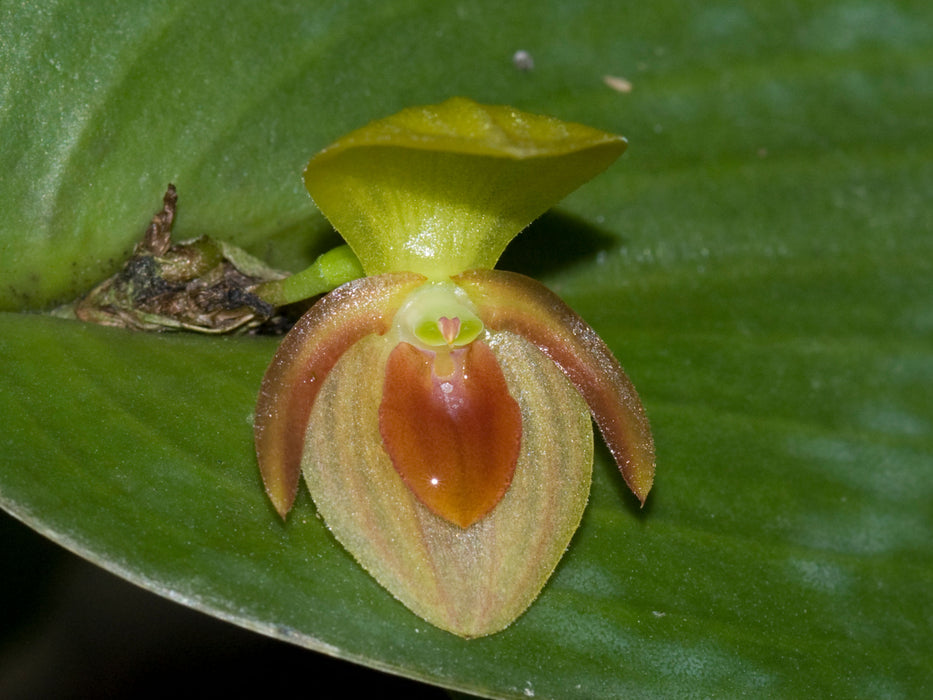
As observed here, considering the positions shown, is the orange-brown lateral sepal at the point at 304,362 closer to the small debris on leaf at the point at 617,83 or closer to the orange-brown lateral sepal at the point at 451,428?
the orange-brown lateral sepal at the point at 451,428

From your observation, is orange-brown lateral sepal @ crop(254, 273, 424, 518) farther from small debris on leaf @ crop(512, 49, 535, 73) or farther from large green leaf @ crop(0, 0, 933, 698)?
small debris on leaf @ crop(512, 49, 535, 73)

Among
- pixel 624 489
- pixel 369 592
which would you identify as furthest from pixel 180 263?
pixel 624 489

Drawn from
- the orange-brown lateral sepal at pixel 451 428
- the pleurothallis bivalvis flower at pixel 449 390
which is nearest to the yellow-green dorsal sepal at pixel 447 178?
the pleurothallis bivalvis flower at pixel 449 390

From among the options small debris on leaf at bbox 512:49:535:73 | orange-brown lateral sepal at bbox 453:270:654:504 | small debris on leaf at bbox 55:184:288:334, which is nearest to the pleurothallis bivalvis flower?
orange-brown lateral sepal at bbox 453:270:654:504

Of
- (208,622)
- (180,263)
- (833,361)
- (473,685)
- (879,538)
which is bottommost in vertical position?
(208,622)

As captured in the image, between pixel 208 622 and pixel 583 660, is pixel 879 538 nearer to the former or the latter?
pixel 583 660

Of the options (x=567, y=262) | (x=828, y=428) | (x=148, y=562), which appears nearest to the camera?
(x=148, y=562)

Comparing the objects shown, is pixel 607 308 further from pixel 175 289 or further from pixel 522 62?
pixel 175 289
